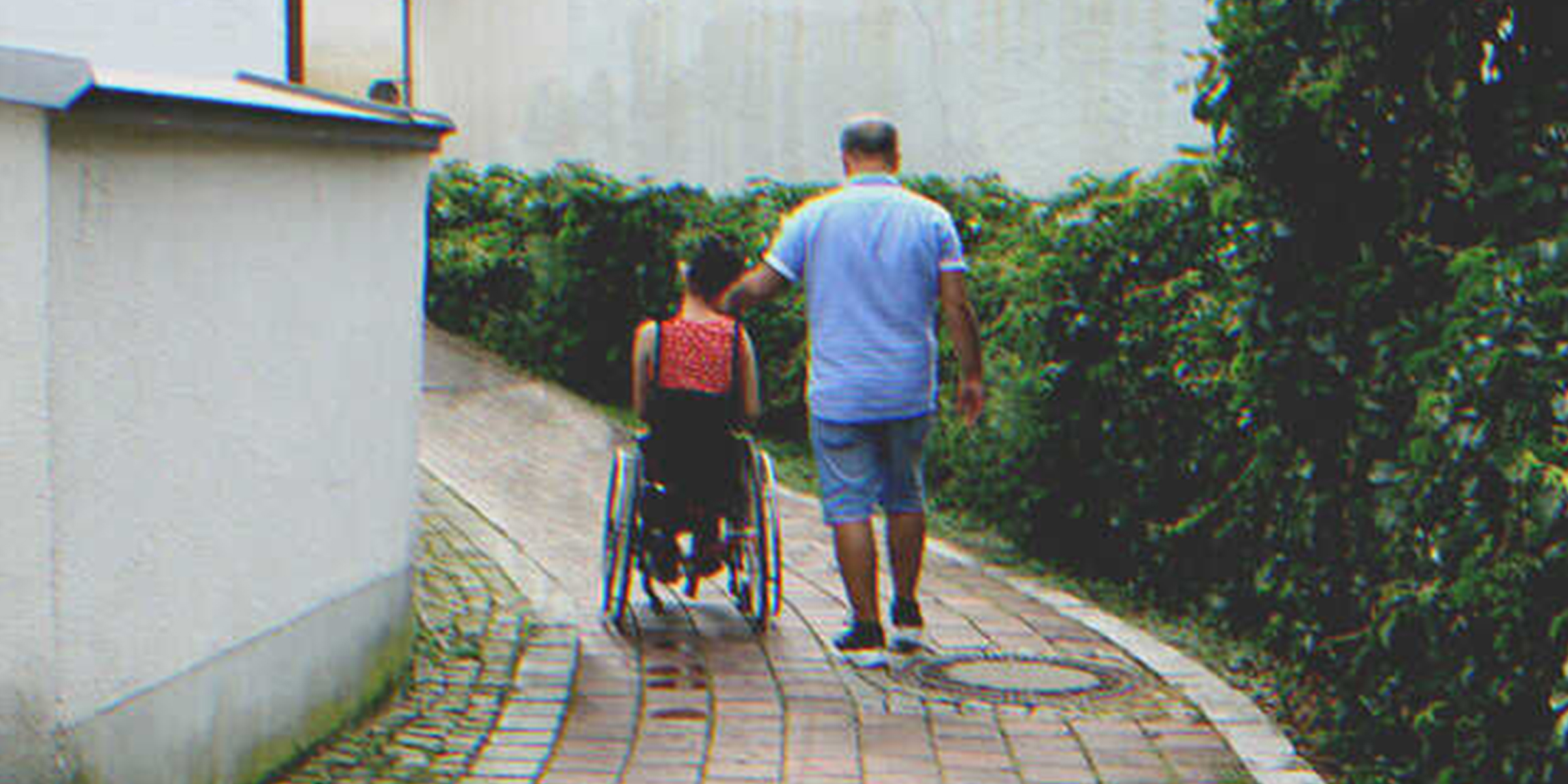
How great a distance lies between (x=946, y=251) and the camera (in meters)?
6.96

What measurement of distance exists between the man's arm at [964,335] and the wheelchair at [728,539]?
794 mm

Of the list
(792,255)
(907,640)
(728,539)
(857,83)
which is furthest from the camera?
(857,83)

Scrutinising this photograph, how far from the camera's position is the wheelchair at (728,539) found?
7.24m

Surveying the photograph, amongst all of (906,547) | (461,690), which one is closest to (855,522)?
(906,547)

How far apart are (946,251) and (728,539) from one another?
1406mm

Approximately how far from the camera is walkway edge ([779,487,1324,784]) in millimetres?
5659

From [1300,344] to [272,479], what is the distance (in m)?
2.89

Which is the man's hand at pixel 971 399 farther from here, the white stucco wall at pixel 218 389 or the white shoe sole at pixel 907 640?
the white stucco wall at pixel 218 389

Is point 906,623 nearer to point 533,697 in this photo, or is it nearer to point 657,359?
point 657,359

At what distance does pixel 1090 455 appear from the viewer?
8.60 meters

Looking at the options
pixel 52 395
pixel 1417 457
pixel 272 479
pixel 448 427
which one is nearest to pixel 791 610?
pixel 272 479

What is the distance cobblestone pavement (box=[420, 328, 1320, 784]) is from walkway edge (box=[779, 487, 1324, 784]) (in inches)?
0.4

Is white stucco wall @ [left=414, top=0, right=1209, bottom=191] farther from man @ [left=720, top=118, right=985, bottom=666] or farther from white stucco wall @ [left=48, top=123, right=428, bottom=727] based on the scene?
white stucco wall @ [left=48, top=123, right=428, bottom=727]

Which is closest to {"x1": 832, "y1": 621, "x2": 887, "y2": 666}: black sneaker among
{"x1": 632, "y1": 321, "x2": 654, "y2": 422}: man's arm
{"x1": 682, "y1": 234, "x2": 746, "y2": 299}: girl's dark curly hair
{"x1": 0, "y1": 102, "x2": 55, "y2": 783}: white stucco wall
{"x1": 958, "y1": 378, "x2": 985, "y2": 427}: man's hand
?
{"x1": 958, "y1": 378, "x2": 985, "y2": 427}: man's hand
